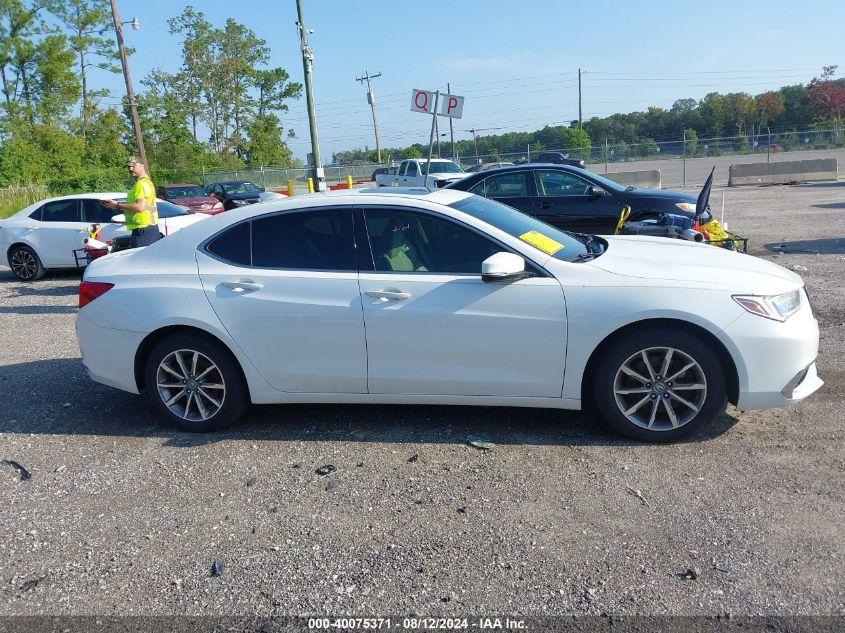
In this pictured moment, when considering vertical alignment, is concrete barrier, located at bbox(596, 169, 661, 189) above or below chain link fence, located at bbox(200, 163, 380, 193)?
below

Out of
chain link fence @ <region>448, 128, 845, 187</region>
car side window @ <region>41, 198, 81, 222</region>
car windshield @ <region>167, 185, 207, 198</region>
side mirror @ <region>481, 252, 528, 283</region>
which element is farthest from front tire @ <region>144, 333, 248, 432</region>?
chain link fence @ <region>448, 128, 845, 187</region>

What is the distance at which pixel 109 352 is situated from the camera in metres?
4.98

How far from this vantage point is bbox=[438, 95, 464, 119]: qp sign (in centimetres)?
1062

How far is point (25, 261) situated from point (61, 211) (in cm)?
109

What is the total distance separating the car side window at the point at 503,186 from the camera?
11.5 meters

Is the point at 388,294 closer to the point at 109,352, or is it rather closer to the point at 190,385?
the point at 190,385

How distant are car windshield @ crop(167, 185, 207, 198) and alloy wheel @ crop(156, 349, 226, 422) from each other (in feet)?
70.3

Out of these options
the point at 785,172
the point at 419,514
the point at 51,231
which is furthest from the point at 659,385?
the point at 785,172

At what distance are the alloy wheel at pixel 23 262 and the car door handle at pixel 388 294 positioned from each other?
10399 mm

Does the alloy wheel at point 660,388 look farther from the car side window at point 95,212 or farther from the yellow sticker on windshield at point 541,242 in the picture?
the car side window at point 95,212

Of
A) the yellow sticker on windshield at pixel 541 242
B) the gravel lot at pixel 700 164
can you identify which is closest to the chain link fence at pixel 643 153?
the gravel lot at pixel 700 164

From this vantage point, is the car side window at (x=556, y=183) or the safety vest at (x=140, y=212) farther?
the car side window at (x=556, y=183)

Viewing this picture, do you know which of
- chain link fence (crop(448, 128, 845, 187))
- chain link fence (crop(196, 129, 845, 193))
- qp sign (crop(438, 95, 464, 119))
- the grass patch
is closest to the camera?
qp sign (crop(438, 95, 464, 119))

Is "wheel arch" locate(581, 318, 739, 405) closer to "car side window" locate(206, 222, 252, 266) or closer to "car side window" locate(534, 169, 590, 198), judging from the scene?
"car side window" locate(206, 222, 252, 266)
